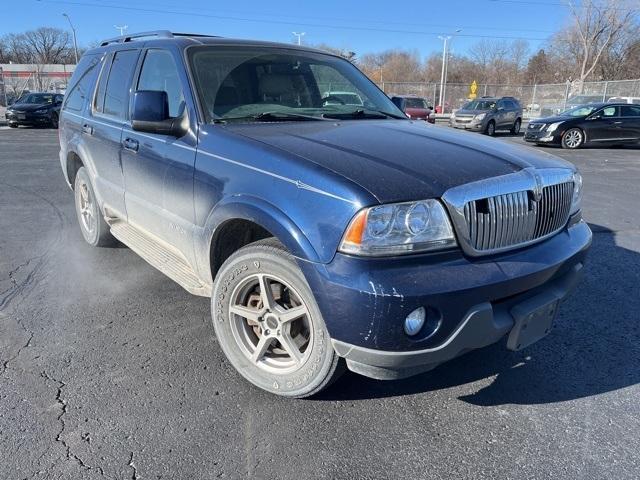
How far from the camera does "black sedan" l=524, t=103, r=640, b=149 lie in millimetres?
16719

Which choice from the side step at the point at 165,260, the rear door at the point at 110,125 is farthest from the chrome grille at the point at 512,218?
the rear door at the point at 110,125

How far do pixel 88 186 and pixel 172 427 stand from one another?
10.4 feet

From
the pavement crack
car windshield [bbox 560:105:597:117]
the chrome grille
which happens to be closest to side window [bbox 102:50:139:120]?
the pavement crack

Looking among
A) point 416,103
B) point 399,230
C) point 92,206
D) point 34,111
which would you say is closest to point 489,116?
point 416,103

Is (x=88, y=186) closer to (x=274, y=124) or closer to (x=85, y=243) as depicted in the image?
(x=85, y=243)

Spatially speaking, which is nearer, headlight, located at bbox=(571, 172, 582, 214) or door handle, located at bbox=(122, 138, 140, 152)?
headlight, located at bbox=(571, 172, 582, 214)

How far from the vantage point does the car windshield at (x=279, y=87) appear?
3.26 metres

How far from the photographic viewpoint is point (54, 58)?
9594cm

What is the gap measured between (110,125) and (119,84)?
1.15 ft

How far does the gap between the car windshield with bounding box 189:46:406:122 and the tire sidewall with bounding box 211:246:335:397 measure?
0.99m

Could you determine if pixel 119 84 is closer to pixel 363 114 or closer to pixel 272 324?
pixel 363 114

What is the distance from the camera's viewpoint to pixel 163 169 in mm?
3346

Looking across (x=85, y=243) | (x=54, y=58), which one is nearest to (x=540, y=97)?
(x=85, y=243)

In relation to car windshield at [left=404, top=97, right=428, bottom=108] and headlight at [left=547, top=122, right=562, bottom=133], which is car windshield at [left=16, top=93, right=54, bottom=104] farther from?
headlight at [left=547, top=122, right=562, bottom=133]
